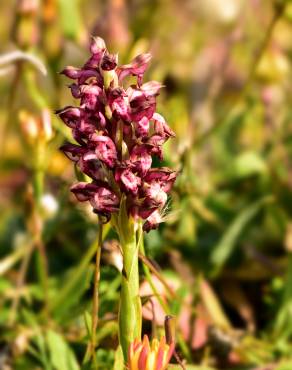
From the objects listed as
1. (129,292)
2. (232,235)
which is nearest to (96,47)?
(129,292)

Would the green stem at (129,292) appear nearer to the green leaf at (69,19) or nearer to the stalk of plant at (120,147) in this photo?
the stalk of plant at (120,147)

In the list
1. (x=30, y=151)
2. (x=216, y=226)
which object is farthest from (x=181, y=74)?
(x=30, y=151)

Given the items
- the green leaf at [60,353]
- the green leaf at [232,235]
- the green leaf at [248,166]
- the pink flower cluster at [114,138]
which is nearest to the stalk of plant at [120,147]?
the pink flower cluster at [114,138]

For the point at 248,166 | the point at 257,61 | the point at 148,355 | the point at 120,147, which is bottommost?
the point at 148,355

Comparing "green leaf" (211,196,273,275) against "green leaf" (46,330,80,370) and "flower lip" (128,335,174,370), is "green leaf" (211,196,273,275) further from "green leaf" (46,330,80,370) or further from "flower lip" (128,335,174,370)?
"flower lip" (128,335,174,370)

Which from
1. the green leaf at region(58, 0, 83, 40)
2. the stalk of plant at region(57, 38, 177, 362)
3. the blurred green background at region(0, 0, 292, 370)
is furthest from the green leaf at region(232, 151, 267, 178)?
the stalk of plant at region(57, 38, 177, 362)

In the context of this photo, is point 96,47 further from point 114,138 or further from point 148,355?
point 148,355

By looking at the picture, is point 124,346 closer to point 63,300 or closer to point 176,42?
point 63,300
